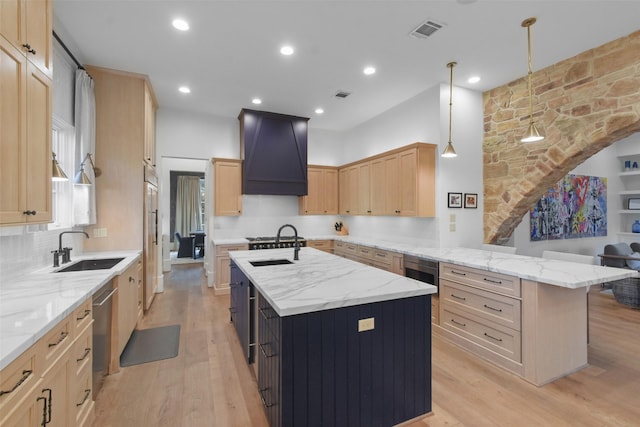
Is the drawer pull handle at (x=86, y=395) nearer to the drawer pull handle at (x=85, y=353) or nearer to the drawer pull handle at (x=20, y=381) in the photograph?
the drawer pull handle at (x=85, y=353)

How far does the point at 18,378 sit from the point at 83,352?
822 mm

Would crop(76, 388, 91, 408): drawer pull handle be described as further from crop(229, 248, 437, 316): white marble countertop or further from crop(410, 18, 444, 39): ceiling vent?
crop(410, 18, 444, 39): ceiling vent

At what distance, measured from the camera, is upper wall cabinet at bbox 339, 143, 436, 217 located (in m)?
4.09

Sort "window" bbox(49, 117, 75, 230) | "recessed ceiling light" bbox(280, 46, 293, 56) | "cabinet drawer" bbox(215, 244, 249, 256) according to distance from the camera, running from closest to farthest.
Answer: "window" bbox(49, 117, 75, 230), "recessed ceiling light" bbox(280, 46, 293, 56), "cabinet drawer" bbox(215, 244, 249, 256)

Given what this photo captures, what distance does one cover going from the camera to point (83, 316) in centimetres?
188

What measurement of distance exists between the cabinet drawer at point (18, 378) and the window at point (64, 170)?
2382mm

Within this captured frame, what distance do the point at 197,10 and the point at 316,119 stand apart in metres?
3.36

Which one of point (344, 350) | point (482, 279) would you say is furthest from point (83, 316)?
point (482, 279)

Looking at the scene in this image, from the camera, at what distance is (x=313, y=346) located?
1628 mm

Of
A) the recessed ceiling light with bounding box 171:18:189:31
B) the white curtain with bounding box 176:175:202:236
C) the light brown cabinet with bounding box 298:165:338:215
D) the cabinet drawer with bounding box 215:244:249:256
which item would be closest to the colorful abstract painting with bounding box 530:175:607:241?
the light brown cabinet with bounding box 298:165:338:215

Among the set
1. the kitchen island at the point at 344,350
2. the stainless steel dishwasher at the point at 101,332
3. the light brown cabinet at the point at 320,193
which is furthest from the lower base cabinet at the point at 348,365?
the light brown cabinet at the point at 320,193

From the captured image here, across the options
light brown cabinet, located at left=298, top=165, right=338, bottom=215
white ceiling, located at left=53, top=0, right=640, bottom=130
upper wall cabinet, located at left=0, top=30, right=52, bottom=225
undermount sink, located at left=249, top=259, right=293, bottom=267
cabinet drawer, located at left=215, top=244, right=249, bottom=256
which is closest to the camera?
upper wall cabinet, located at left=0, top=30, right=52, bottom=225

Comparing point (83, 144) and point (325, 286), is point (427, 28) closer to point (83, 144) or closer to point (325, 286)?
point (325, 286)

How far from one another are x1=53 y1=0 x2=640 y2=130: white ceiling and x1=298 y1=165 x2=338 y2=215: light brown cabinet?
197 centimetres
